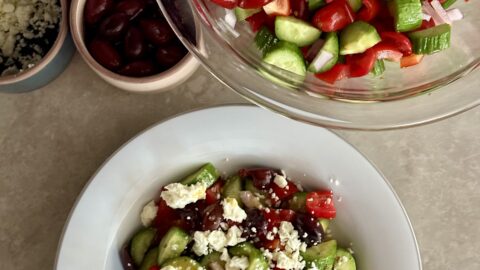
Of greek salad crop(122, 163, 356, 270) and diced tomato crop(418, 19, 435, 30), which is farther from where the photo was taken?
greek salad crop(122, 163, 356, 270)

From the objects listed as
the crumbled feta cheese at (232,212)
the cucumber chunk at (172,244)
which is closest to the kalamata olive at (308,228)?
the crumbled feta cheese at (232,212)

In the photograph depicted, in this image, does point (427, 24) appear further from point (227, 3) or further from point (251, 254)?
point (251, 254)

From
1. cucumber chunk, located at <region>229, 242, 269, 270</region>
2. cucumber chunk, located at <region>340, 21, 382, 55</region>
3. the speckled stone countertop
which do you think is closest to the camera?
cucumber chunk, located at <region>340, 21, 382, 55</region>

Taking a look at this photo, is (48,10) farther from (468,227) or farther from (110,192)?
(468,227)

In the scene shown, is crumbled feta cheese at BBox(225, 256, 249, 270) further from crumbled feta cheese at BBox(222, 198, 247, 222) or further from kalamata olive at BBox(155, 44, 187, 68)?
kalamata olive at BBox(155, 44, 187, 68)

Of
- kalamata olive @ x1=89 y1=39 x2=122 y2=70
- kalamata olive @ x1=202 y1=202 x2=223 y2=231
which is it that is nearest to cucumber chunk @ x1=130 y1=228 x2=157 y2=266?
kalamata olive @ x1=202 y1=202 x2=223 y2=231

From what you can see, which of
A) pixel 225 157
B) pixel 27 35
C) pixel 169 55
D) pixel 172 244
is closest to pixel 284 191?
pixel 225 157

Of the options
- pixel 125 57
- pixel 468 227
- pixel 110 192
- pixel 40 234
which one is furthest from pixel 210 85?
pixel 468 227
